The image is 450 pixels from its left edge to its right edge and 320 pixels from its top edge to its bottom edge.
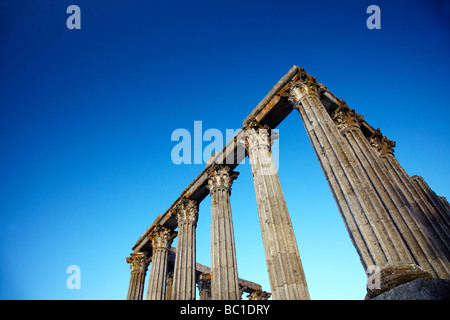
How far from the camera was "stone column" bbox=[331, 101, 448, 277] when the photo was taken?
745cm

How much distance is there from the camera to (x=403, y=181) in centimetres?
1374

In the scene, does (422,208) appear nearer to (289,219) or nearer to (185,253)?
(289,219)

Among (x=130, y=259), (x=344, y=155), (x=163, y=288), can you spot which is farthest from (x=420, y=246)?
(x=130, y=259)

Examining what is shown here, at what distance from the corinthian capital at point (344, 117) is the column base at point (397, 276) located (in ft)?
28.9

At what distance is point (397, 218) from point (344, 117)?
20.7 ft

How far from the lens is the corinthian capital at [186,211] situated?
17286 millimetres

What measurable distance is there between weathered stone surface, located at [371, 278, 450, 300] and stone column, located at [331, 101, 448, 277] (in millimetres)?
2898

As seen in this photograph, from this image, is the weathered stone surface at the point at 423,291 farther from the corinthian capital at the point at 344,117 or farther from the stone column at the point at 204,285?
the stone column at the point at 204,285

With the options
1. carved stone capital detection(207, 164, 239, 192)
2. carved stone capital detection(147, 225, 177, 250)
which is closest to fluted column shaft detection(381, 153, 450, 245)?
carved stone capital detection(207, 164, 239, 192)

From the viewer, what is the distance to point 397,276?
468 centimetres
